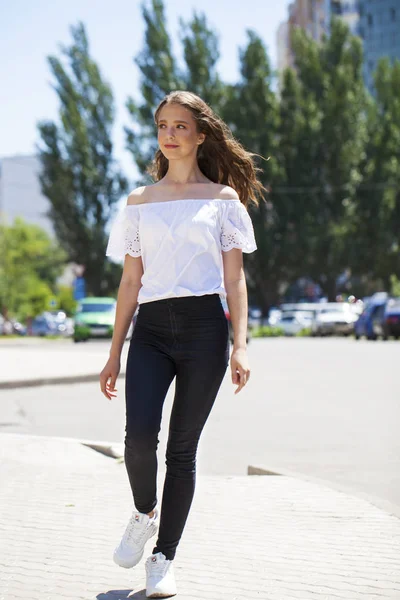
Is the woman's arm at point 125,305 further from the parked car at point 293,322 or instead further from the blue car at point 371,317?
the parked car at point 293,322

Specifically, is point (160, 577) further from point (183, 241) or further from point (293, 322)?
point (293, 322)

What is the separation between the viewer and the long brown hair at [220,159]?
4.60 m

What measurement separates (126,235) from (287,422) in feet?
24.1

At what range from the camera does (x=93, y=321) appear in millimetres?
42781

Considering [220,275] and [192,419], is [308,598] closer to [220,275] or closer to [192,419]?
[192,419]

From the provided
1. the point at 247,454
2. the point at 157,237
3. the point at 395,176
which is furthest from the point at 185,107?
the point at 395,176

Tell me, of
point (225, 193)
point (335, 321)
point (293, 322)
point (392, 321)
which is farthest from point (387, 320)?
point (225, 193)

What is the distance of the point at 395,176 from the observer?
196 feet

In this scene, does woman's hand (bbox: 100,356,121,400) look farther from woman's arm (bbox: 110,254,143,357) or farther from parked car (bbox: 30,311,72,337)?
parked car (bbox: 30,311,72,337)

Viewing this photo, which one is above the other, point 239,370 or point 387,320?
point 239,370

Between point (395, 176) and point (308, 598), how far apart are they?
57.0 meters

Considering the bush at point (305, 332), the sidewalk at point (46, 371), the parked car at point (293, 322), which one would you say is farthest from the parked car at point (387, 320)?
the sidewalk at point (46, 371)

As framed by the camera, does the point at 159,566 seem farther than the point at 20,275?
No

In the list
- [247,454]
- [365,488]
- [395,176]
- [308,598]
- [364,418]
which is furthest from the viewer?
[395,176]
